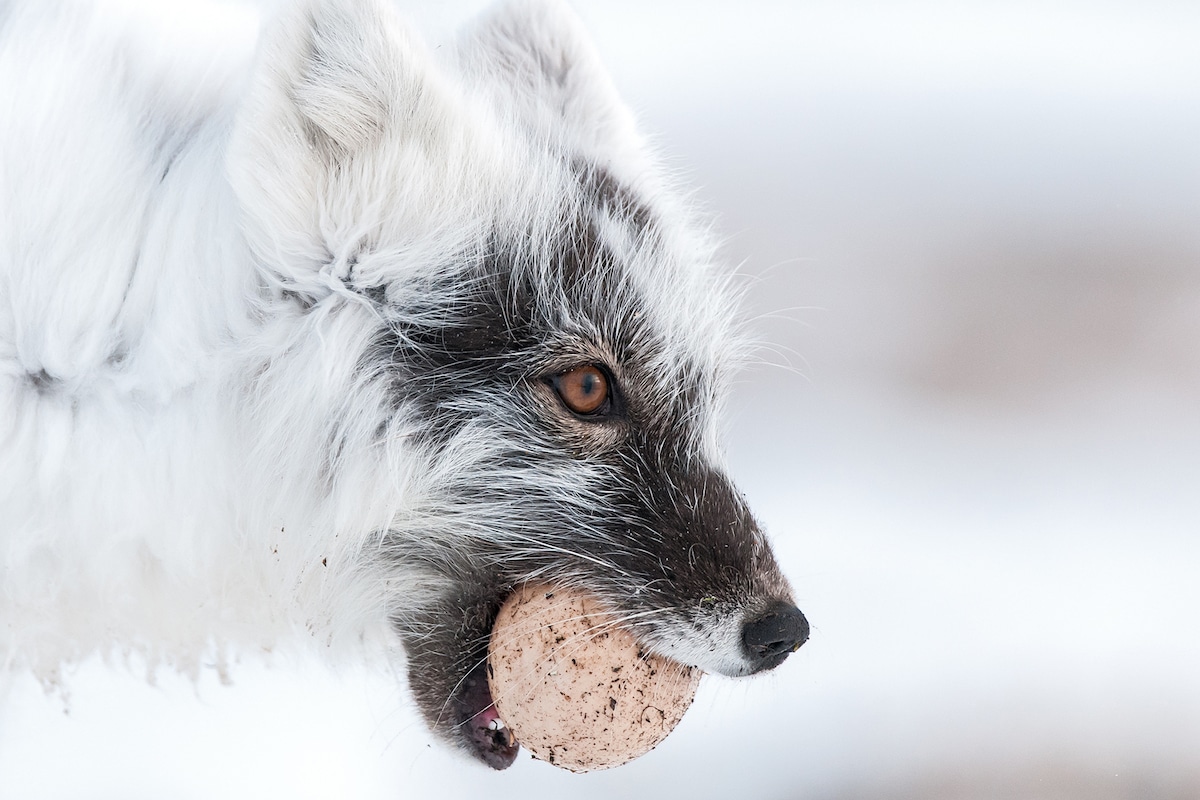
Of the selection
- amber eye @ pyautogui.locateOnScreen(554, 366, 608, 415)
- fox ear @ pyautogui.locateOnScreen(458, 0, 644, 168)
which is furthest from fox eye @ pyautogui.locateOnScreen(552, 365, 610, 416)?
A: fox ear @ pyautogui.locateOnScreen(458, 0, 644, 168)

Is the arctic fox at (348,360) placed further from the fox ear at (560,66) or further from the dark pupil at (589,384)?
the fox ear at (560,66)

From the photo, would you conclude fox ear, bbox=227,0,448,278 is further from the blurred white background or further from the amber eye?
the blurred white background

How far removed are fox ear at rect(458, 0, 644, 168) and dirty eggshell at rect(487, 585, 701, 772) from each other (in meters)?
0.50

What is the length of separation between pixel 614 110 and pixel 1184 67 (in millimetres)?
1573

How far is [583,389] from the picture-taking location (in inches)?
31.4

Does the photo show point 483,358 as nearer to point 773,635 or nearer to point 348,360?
point 348,360

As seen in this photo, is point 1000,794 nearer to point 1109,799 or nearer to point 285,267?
point 1109,799

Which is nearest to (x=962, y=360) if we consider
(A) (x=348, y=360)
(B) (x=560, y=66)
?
(B) (x=560, y=66)

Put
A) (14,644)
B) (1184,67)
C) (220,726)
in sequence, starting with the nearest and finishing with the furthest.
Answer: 1. (14,644)
2. (220,726)
3. (1184,67)

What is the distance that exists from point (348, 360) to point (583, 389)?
19cm

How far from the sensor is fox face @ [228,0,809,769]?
726 mm

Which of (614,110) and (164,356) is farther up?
(614,110)

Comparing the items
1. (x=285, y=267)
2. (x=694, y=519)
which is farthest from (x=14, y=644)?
(x=694, y=519)

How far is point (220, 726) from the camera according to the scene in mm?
1448
